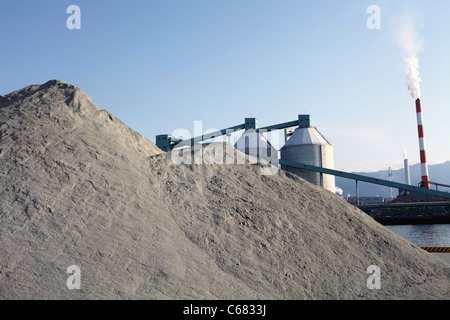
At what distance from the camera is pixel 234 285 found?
7.94 metres

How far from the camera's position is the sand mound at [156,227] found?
7.57 m


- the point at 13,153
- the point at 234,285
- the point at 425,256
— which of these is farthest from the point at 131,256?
the point at 425,256

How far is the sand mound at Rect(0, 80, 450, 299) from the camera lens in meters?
7.57

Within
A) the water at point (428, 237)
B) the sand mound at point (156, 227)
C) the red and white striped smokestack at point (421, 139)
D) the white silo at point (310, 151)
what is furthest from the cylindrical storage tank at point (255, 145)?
the sand mound at point (156, 227)

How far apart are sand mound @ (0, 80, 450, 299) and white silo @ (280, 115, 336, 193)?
30096 millimetres

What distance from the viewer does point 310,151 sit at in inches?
1718

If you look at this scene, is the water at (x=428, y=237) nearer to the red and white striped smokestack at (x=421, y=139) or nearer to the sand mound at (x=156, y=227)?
the sand mound at (x=156, y=227)

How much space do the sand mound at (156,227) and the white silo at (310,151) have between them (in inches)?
1185

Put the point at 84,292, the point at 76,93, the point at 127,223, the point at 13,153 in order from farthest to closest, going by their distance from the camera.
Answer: the point at 76,93, the point at 13,153, the point at 127,223, the point at 84,292

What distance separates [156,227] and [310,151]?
36915 mm

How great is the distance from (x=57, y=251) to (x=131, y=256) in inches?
62.4

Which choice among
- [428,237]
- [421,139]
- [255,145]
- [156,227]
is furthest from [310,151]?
[156,227]
